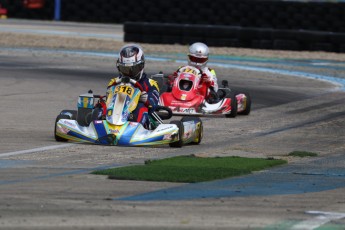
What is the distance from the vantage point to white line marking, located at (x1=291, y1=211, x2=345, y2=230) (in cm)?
683

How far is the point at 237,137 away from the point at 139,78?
4.67 ft

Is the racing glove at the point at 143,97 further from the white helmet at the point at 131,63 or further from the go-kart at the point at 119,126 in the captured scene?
the white helmet at the point at 131,63

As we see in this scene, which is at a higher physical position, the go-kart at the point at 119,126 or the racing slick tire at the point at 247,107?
the go-kart at the point at 119,126

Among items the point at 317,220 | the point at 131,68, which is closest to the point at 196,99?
the point at 131,68

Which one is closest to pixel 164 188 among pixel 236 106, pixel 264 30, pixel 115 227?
pixel 115 227

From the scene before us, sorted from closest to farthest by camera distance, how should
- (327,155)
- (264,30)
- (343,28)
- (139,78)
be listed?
(327,155)
(139,78)
(264,30)
(343,28)

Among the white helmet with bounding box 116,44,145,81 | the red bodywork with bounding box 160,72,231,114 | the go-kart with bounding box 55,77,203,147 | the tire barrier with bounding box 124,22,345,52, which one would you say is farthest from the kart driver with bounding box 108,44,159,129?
the tire barrier with bounding box 124,22,345,52

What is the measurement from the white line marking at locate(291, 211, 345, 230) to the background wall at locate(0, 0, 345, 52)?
2273cm

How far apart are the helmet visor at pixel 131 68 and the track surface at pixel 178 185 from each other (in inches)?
44.3

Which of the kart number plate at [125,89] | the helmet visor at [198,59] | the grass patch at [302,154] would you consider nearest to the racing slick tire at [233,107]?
the helmet visor at [198,59]

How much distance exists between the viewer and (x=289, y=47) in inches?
1198

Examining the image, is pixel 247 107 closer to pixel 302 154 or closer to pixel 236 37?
pixel 302 154

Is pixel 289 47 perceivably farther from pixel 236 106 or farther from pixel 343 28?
pixel 236 106

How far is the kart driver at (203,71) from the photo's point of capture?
1606 centimetres
